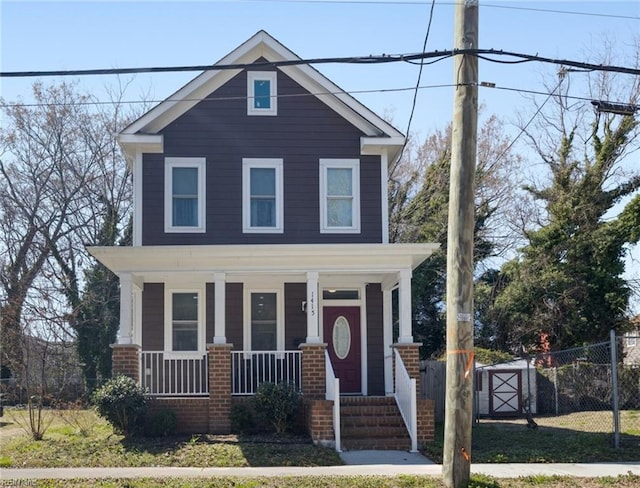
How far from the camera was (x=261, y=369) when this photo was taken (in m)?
19.1

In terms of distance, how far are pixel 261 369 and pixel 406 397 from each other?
422cm

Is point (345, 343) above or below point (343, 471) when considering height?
above

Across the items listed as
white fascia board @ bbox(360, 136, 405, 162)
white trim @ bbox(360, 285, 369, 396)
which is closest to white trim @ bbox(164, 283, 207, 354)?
white trim @ bbox(360, 285, 369, 396)

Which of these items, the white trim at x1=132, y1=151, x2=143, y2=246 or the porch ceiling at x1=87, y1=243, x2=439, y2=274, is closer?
the porch ceiling at x1=87, y1=243, x2=439, y2=274

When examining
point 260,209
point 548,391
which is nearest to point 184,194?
point 260,209

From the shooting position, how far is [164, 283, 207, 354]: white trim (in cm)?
1923

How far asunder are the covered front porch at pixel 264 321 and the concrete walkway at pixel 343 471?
2.47 meters

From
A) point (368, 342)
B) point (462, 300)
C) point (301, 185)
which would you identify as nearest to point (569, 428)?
point (368, 342)

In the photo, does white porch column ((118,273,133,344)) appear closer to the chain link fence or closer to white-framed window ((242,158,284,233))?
white-framed window ((242,158,284,233))

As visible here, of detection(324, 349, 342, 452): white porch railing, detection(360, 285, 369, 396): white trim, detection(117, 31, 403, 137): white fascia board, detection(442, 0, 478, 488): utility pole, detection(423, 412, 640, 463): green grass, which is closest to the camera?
detection(442, 0, 478, 488): utility pole

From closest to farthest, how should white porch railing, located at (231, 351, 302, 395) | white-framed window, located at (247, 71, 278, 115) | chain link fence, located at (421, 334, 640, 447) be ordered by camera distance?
1. white porch railing, located at (231, 351, 302, 395)
2. white-framed window, located at (247, 71, 278, 115)
3. chain link fence, located at (421, 334, 640, 447)

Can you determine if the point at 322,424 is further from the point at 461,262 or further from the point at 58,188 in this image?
the point at 58,188

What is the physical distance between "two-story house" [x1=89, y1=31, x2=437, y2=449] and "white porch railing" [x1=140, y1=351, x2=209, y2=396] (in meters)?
0.04

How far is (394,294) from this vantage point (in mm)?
28312
